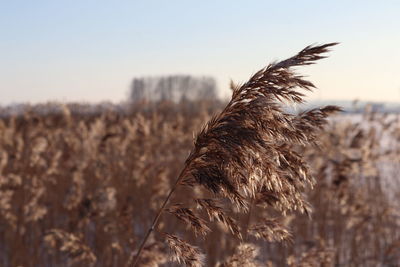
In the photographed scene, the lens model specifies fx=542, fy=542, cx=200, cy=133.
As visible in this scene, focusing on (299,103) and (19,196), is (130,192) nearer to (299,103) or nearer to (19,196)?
(19,196)

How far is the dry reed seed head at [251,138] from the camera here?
1.85m

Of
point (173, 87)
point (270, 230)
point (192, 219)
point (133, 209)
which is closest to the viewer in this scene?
point (192, 219)

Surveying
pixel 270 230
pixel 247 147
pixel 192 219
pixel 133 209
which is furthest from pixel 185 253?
pixel 133 209

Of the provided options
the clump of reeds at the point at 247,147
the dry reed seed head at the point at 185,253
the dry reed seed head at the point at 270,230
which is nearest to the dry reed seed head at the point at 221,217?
the clump of reeds at the point at 247,147

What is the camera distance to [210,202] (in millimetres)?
1956

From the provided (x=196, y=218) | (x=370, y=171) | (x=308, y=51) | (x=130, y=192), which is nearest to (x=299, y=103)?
(x=308, y=51)

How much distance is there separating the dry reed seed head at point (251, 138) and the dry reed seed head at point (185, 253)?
242 mm

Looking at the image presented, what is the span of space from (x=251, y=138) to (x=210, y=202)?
0.30 meters

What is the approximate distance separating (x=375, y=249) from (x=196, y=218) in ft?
17.6

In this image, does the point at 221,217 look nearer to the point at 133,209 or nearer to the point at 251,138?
the point at 251,138

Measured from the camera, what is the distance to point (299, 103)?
1944 millimetres

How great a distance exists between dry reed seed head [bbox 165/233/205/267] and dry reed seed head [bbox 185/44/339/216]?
9.5 inches

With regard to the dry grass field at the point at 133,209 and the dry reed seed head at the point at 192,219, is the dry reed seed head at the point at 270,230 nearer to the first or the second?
the dry reed seed head at the point at 192,219

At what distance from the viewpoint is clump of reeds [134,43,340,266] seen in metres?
1.85
